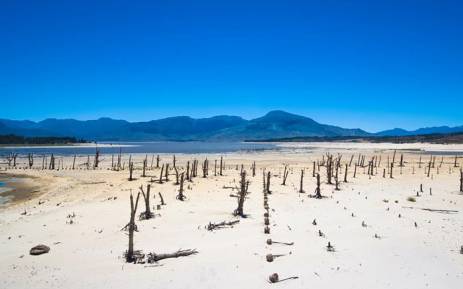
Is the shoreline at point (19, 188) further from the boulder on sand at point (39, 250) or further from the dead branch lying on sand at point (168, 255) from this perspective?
the dead branch lying on sand at point (168, 255)

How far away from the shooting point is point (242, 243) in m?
12.8

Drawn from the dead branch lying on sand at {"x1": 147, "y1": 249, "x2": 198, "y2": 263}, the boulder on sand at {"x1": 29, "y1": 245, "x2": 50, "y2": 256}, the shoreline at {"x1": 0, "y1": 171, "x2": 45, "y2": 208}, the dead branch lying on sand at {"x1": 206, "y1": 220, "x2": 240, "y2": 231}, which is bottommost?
the shoreline at {"x1": 0, "y1": 171, "x2": 45, "y2": 208}

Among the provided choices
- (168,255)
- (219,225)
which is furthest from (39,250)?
(219,225)

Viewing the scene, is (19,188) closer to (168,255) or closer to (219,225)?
(219,225)

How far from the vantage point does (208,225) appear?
48.7 feet

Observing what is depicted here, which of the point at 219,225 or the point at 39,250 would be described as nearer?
the point at 39,250

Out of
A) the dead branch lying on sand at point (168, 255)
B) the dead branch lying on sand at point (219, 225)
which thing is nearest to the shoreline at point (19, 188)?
the dead branch lying on sand at point (219, 225)

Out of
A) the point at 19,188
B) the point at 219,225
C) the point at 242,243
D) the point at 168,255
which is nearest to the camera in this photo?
the point at 168,255

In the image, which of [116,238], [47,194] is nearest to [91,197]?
[47,194]

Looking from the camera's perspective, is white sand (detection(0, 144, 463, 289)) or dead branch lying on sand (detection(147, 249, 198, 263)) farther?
dead branch lying on sand (detection(147, 249, 198, 263))

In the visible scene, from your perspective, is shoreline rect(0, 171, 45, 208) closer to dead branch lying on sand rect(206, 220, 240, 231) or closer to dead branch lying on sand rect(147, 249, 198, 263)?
dead branch lying on sand rect(206, 220, 240, 231)

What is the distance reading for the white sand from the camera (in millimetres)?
9984

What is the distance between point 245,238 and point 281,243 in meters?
1.31

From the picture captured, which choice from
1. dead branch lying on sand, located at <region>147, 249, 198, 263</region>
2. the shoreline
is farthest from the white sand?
the shoreline
